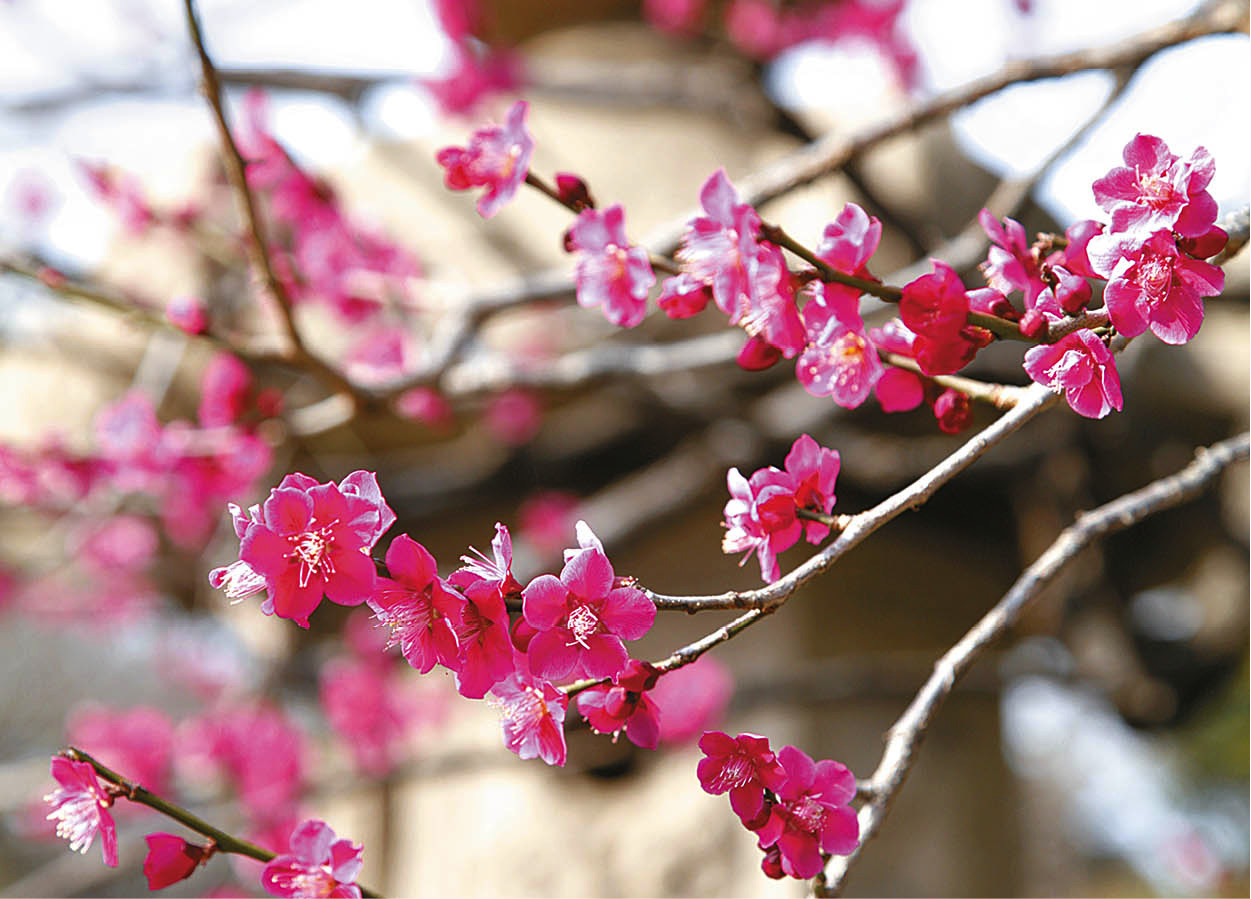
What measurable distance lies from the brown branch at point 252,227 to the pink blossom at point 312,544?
1.44 ft

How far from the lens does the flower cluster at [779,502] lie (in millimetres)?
458

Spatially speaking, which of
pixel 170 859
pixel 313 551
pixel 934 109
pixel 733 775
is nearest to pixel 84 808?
pixel 170 859

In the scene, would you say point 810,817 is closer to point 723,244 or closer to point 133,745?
point 723,244

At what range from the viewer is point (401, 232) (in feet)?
5.99

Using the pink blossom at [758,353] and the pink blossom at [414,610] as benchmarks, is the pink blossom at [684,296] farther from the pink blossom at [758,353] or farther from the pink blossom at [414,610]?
the pink blossom at [414,610]

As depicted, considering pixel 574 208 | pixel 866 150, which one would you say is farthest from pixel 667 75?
pixel 574 208

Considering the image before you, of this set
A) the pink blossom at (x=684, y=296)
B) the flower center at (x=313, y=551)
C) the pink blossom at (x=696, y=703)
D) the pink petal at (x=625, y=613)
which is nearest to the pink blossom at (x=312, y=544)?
the flower center at (x=313, y=551)

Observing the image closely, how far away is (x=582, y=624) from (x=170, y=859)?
283 millimetres

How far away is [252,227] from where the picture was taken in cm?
81

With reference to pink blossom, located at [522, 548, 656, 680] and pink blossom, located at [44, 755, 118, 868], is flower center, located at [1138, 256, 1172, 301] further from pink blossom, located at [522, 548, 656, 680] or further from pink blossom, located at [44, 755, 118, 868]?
pink blossom, located at [44, 755, 118, 868]

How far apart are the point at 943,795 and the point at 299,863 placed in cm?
138

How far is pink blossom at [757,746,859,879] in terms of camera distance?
0.44m

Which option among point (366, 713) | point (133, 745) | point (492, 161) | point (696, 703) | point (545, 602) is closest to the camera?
point (545, 602)

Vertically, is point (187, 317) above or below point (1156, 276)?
above
